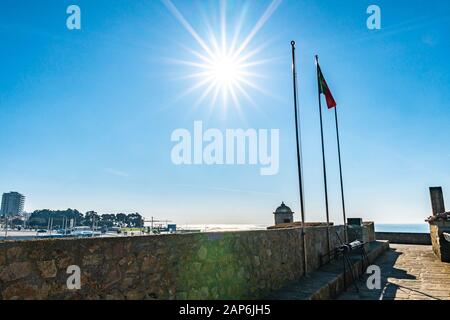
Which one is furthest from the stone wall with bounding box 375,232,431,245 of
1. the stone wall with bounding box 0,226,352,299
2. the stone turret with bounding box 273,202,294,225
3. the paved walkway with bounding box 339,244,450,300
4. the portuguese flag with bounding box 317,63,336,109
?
the stone wall with bounding box 0,226,352,299

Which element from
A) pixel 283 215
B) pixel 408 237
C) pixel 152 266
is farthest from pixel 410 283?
pixel 408 237

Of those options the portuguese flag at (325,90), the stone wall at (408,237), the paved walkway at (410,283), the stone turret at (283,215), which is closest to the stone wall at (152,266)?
the paved walkway at (410,283)

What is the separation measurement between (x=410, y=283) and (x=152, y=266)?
887cm

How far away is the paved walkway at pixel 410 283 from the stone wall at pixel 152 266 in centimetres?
263

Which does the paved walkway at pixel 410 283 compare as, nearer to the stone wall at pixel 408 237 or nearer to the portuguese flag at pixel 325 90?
the portuguese flag at pixel 325 90

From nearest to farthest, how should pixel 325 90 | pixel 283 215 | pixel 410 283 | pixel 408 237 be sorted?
pixel 410 283 → pixel 325 90 → pixel 283 215 → pixel 408 237

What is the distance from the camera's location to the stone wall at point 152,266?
2.73 meters

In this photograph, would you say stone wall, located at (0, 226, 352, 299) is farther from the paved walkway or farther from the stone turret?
the stone turret

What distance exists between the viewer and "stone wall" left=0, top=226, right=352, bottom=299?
2.73 meters

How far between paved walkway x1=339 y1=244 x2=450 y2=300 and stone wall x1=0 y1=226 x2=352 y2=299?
2632 millimetres

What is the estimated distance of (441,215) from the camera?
45.4ft

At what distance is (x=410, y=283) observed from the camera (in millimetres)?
9148

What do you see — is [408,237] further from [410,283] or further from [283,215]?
[410,283]

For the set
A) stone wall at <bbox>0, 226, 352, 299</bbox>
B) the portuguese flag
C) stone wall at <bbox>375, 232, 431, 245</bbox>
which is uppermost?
the portuguese flag
